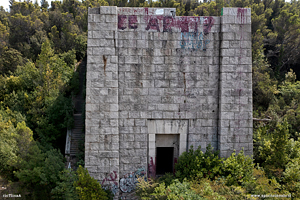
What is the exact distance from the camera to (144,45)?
349 inches

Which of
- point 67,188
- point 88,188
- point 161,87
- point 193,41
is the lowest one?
point 67,188

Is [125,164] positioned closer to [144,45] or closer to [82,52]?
[144,45]

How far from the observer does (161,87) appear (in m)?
8.97

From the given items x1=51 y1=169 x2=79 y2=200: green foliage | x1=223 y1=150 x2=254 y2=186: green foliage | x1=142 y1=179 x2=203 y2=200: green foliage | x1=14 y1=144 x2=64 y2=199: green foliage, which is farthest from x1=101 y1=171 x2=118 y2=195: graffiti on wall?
x1=223 y1=150 x2=254 y2=186: green foliage

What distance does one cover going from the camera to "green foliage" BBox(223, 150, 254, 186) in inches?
322

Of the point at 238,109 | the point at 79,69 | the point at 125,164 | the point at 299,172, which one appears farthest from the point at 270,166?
the point at 79,69

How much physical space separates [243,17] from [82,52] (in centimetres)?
2752

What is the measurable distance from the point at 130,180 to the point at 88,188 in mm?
1766

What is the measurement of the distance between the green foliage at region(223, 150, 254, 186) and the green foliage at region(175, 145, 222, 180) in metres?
0.31

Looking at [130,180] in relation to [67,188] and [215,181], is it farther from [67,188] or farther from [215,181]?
[215,181]

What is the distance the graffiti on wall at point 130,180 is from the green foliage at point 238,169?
3.35 metres

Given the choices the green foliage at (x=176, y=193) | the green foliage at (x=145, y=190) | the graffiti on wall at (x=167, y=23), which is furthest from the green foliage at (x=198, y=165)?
the graffiti on wall at (x=167, y=23)

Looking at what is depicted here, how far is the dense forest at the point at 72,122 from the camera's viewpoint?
812cm

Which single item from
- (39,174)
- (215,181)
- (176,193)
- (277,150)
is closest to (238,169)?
(215,181)
